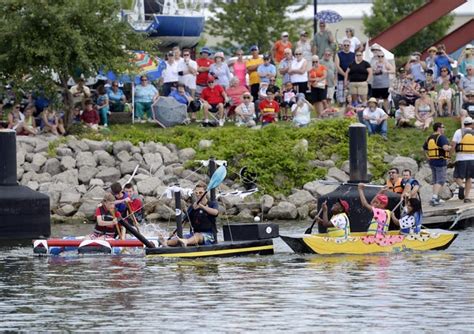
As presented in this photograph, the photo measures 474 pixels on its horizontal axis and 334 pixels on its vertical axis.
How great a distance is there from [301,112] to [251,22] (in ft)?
80.6

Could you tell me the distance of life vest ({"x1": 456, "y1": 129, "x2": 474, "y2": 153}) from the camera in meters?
34.8

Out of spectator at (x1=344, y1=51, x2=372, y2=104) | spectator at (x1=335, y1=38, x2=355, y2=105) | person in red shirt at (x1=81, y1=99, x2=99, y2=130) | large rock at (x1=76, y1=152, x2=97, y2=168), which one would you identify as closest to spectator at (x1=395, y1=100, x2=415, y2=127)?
spectator at (x1=344, y1=51, x2=372, y2=104)

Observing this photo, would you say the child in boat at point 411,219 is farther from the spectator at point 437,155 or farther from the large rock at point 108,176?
the large rock at point 108,176

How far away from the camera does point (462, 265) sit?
90.0 ft

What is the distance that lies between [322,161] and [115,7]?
628 centimetres

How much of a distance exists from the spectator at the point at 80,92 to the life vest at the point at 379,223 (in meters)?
12.2

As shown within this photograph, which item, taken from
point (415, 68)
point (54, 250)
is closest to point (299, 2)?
point (415, 68)

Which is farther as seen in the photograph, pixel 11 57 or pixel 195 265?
pixel 11 57

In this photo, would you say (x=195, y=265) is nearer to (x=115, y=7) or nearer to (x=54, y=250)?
(x=54, y=250)

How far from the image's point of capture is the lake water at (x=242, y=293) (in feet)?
70.4

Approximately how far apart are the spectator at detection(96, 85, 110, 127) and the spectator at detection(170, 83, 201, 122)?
165 centimetres

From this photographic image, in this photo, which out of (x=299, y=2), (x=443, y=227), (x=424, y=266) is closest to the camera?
(x=424, y=266)

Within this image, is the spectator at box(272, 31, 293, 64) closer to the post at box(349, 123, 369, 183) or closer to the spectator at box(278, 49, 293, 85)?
the spectator at box(278, 49, 293, 85)

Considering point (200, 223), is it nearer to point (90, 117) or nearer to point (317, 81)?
point (317, 81)
